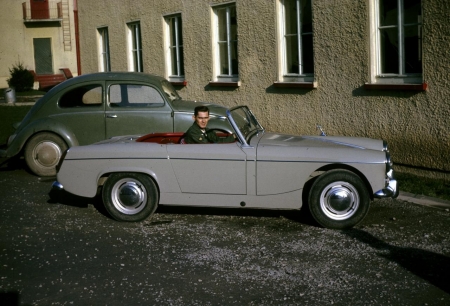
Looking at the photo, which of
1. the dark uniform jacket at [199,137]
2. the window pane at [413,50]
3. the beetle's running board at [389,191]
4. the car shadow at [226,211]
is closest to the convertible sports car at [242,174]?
the beetle's running board at [389,191]

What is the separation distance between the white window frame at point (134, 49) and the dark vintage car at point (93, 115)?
7259 millimetres

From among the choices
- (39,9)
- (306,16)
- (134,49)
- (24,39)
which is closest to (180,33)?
(134,49)

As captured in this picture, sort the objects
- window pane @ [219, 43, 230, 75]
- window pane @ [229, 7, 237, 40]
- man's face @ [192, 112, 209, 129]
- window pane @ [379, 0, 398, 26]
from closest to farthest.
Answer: man's face @ [192, 112, 209, 129] → window pane @ [379, 0, 398, 26] → window pane @ [229, 7, 237, 40] → window pane @ [219, 43, 230, 75]

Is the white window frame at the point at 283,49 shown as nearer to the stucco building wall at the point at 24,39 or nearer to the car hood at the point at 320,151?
the car hood at the point at 320,151

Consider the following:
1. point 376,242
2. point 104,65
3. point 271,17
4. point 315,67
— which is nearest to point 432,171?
point 315,67

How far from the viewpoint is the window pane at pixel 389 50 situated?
10148 mm

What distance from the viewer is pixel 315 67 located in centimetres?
1164

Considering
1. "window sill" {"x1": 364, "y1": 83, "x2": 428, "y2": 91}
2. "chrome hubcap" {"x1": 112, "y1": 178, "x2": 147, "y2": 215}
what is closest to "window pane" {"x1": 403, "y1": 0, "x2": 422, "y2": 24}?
"window sill" {"x1": 364, "y1": 83, "x2": 428, "y2": 91}

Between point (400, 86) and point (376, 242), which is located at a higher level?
point (400, 86)

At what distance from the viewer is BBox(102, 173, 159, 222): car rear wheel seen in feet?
24.2

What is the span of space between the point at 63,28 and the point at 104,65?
2658 cm

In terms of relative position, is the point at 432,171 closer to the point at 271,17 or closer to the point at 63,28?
the point at 271,17

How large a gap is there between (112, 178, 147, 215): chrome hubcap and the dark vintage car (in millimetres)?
3129

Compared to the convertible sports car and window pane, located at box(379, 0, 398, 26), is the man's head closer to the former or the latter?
the convertible sports car
